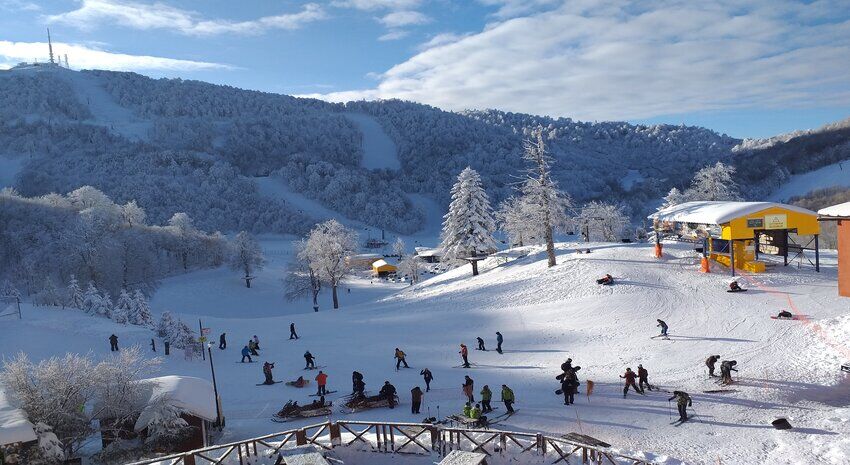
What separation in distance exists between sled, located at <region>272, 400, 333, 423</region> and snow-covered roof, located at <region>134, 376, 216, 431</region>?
224 centimetres

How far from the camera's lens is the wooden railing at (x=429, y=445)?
37.9 ft

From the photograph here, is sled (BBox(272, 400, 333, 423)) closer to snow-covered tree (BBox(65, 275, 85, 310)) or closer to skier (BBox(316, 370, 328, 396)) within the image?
skier (BBox(316, 370, 328, 396))

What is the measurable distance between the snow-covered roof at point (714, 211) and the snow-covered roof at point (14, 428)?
104 ft

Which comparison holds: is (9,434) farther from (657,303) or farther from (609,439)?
(657,303)

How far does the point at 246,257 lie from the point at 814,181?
141 meters

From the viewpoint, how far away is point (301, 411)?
56.5 ft

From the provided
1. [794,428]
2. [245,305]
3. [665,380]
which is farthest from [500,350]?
[245,305]

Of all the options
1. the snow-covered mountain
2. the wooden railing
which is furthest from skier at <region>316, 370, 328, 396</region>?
the snow-covered mountain

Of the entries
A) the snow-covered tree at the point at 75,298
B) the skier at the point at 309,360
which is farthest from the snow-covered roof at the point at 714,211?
the snow-covered tree at the point at 75,298

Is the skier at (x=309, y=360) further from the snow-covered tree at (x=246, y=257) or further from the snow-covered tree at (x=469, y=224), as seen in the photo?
the snow-covered tree at (x=246, y=257)

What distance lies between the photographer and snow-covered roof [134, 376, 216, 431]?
15.0 metres

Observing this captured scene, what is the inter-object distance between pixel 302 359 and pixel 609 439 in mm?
15627

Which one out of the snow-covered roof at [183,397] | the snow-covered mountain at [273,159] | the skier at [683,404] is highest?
the snow-covered mountain at [273,159]

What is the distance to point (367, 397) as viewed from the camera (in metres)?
17.9
